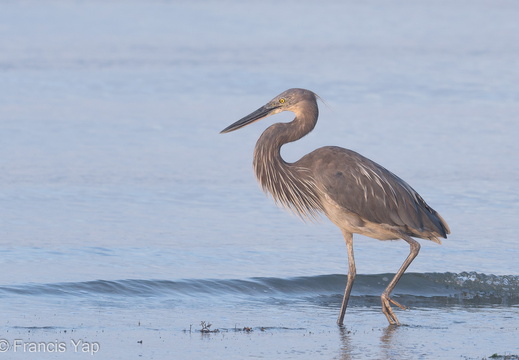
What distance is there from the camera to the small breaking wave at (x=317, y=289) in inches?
368

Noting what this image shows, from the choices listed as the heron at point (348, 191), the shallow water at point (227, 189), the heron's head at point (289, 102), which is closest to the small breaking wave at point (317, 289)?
the shallow water at point (227, 189)

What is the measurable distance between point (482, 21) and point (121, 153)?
51.4 feet

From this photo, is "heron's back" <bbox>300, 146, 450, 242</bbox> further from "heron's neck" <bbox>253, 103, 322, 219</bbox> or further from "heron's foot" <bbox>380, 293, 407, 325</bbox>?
"heron's foot" <bbox>380, 293, 407, 325</bbox>

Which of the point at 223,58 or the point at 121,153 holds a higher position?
the point at 223,58

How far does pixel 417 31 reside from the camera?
2564cm

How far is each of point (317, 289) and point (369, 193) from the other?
1.61 meters

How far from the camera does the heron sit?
863 cm

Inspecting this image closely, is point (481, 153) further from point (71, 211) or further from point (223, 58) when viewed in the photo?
point (223, 58)

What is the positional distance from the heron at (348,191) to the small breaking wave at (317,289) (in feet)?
3.24

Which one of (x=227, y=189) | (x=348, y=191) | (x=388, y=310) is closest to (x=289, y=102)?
(x=348, y=191)

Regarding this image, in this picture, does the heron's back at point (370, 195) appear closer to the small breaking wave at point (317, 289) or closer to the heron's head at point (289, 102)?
the heron's head at point (289, 102)

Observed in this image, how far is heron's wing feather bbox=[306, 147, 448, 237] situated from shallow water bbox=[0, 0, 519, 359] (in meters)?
0.86

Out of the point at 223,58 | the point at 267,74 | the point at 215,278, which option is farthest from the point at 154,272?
the point at 223,58

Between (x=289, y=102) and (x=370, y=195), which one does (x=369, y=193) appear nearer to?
(x=370, y=195)
